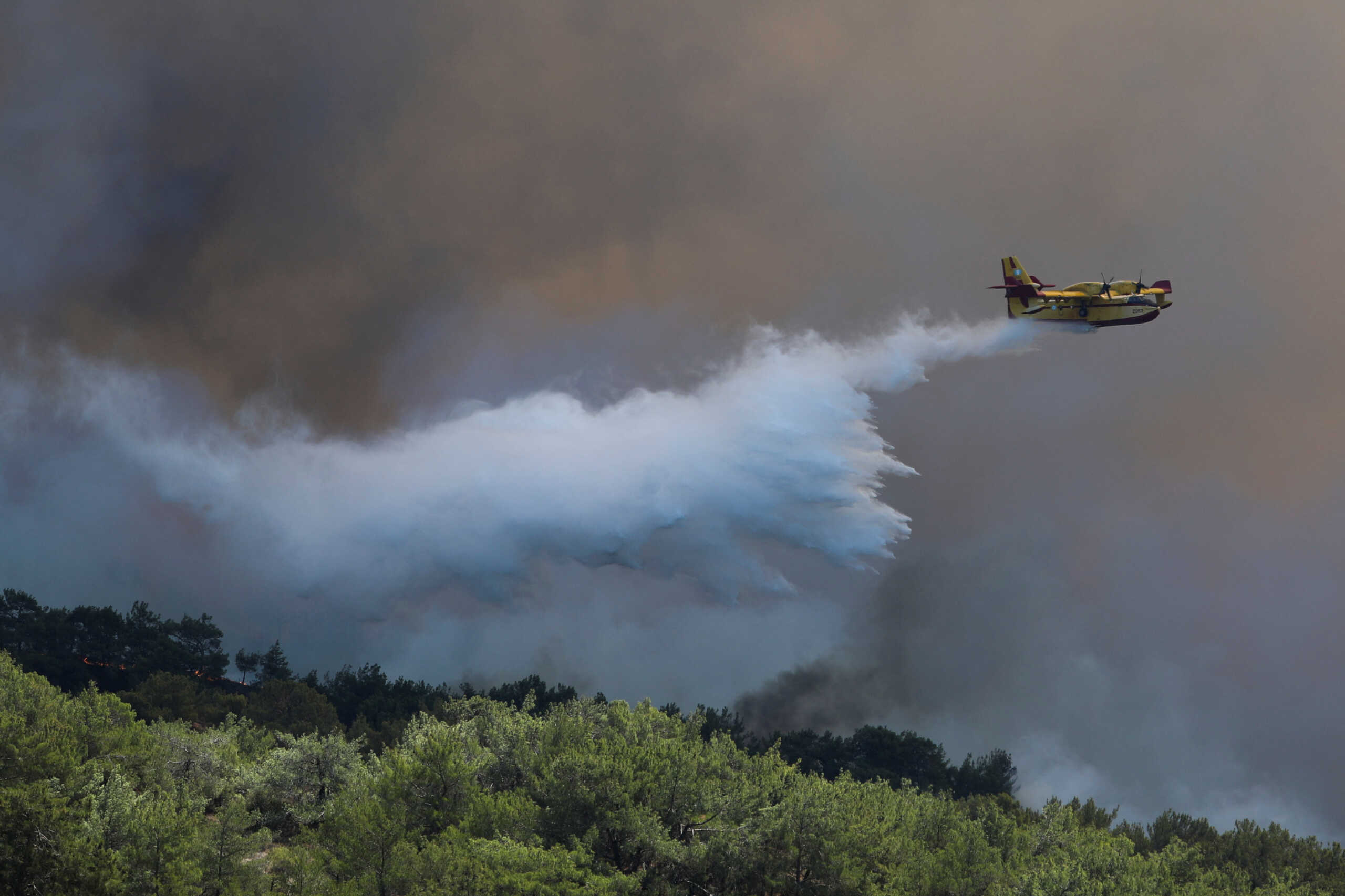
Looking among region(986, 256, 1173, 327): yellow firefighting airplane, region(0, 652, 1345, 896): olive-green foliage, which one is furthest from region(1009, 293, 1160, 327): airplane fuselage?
region(0, 652, 1345, 896): olive-green foliage

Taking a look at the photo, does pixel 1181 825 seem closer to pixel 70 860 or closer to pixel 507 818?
pixel 507 818

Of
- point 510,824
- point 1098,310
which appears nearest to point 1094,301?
point 1098,310

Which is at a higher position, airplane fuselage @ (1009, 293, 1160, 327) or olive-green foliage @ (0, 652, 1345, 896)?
airplane fuselage @ (1009, 293, 1160, 327)

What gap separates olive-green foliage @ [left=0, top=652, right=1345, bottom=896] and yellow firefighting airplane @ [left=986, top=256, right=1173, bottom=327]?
37.3 meters

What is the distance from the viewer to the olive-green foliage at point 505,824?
37875 mm

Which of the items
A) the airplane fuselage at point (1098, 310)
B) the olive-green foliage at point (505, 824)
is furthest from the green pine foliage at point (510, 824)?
the airplane fuselage at point (1098, 310)

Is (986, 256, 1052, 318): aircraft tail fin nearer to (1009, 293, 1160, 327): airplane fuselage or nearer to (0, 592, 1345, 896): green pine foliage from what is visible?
(1009, 293, 1160, 327): airplane fuselage

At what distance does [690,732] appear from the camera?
201ft

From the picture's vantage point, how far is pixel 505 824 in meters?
43.6

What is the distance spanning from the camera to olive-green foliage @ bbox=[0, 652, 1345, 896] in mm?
37875

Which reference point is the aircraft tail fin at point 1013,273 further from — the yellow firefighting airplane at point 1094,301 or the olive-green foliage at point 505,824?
the olive-green foliage at point 505,824

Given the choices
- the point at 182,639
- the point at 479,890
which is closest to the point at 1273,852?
the point at 479,890

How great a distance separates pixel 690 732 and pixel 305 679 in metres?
92.8

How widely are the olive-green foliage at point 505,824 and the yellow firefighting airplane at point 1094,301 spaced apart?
37.3 metres
